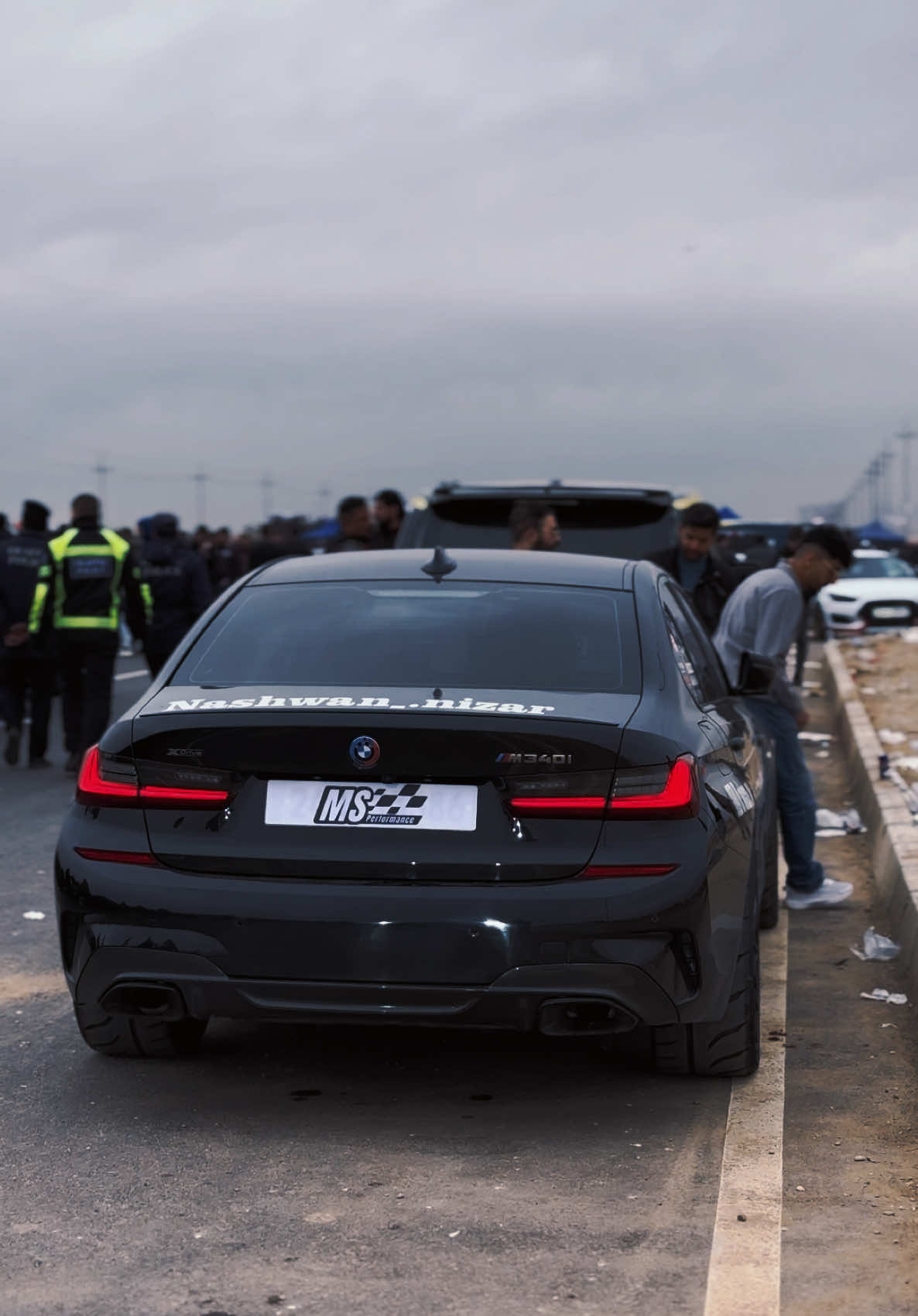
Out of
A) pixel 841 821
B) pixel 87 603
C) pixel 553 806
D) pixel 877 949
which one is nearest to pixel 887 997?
pixel 877 949

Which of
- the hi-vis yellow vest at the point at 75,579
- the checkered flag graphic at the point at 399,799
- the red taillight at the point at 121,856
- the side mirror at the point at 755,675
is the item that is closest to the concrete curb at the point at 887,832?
the side mirror at the point at 755,675

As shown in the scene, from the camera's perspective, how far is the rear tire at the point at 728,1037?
200 inches

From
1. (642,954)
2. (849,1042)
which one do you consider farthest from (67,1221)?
(849,1042)

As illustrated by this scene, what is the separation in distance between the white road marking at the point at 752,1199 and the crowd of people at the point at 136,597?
237 centimetres

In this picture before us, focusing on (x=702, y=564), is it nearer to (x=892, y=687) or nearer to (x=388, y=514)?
(x=388, y=514)

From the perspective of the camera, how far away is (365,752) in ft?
15.3

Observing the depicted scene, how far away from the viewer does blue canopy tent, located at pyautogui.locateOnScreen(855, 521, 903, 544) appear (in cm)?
6244

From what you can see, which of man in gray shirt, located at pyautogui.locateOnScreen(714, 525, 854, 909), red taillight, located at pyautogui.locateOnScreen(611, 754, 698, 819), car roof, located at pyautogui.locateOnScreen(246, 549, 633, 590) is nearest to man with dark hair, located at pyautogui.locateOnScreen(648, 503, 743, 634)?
man in gray shirt, located at pyautogui.locateOnScreen(714, 525, 854, 909)

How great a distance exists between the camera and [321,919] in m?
4.61

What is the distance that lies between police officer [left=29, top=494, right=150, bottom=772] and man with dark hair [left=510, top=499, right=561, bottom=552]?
4393mm

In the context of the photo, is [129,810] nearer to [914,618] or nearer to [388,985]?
[388,985]

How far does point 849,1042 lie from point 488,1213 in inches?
81.7

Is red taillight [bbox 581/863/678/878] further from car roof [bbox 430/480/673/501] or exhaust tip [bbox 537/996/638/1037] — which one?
car roof [bbox 430/480/673/501]

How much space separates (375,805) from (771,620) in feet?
11.9
